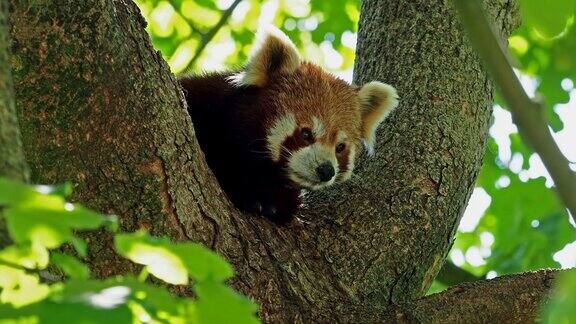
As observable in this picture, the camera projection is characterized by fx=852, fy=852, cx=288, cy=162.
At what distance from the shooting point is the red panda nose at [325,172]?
4.75m

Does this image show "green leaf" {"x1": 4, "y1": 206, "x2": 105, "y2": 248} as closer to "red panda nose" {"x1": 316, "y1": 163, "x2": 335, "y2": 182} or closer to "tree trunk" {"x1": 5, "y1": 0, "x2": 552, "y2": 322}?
"tree trunk" {"x1": 5, "y1": 0, "x2": 552, "y2": 322}

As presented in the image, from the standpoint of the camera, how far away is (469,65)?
4898 mm

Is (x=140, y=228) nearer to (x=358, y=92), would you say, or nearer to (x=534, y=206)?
(x=358, y=92)

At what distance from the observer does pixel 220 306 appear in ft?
5.20

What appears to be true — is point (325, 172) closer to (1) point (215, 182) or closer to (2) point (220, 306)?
(1) point (215, 182)

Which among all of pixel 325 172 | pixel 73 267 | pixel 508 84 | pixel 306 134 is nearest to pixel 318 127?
pixel 306 134

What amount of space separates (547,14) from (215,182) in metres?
2.14

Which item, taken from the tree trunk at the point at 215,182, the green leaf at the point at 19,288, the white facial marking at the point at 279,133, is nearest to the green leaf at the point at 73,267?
the green leaf at the point at 19,288

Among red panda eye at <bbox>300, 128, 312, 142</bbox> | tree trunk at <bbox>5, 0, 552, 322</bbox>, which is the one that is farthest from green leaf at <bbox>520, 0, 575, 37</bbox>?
red panda eye at <bbox>300, 128, 312, 142</bbox>

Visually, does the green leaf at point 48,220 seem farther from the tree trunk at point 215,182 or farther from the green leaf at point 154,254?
the tree trunk at point 215,182

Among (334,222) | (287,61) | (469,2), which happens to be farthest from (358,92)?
(469,2)

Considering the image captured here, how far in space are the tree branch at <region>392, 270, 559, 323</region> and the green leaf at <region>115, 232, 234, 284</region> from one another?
6.70ft

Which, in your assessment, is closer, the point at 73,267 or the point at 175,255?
the point at 175,255

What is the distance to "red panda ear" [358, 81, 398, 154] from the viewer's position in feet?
15.8
